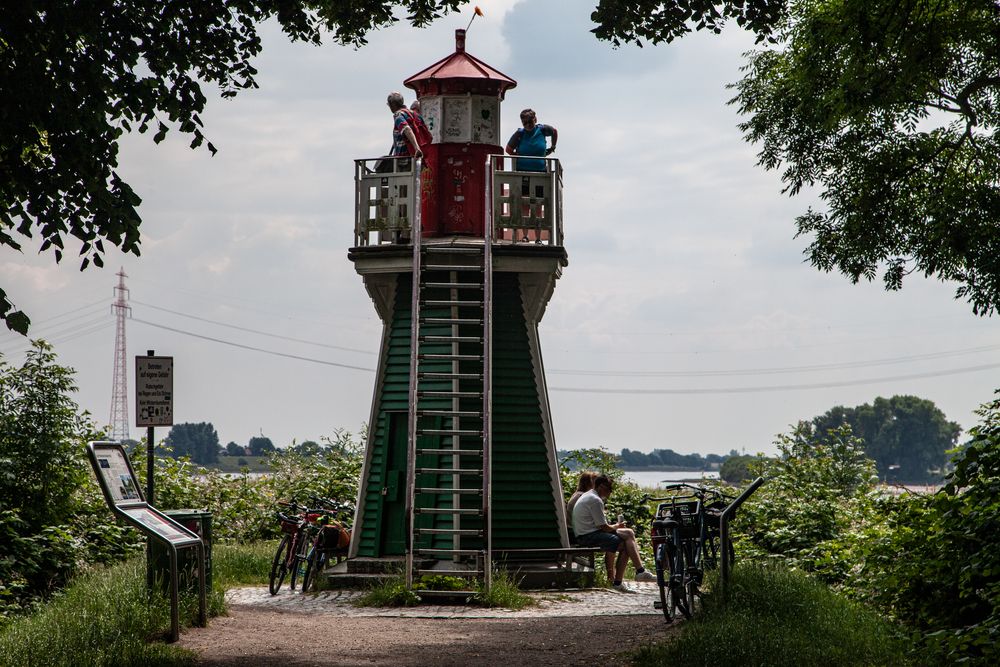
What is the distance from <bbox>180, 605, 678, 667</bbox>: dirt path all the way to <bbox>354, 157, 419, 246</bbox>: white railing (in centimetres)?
511

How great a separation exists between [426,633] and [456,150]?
23.1 feet

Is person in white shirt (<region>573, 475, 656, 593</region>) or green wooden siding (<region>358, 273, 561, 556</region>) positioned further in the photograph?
person in white shirt (<region>573, 475, 656, 593</region>)

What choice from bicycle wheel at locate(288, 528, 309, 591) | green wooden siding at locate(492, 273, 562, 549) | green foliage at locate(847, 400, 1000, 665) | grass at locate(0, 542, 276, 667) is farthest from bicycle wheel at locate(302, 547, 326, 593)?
green foliage at locate(847, 400, 1000, 665)

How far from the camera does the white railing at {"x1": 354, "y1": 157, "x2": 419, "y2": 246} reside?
15.8 meters

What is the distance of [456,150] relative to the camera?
16.5 m

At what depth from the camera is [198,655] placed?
10.3 m

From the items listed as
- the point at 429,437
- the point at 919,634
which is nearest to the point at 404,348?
the point at 429,437

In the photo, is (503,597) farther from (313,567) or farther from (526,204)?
(526,204)

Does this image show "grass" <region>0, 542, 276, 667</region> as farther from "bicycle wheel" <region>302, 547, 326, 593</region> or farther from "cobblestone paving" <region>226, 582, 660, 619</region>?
"bicycle wheel" <region>302, 547, 326, 593</region>

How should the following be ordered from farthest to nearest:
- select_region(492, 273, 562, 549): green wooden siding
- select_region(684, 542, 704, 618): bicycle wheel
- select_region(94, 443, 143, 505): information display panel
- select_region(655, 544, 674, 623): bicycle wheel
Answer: select_region(492, 273, 562, 549): green wooden siding < select_region(655, 544, 674, 623): bicycle wheel < select_region(684, 542, 704, 618): bicycle wheel < select_region(94, 443, 143, 505): information display panel

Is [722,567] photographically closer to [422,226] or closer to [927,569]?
[927,569]

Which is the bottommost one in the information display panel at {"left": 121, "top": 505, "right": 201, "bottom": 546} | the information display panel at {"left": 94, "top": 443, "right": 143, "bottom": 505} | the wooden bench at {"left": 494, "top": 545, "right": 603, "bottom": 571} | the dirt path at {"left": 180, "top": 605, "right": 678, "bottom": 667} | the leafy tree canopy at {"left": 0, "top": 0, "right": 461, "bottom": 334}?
the dirt path at {"left": 180, "top": 605, "right": 678, "bottom": 667}

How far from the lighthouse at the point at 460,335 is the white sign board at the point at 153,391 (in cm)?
292

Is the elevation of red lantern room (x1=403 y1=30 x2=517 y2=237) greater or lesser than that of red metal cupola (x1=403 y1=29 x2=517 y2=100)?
lesser
